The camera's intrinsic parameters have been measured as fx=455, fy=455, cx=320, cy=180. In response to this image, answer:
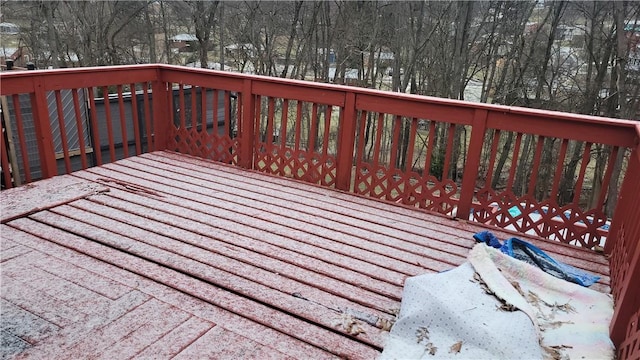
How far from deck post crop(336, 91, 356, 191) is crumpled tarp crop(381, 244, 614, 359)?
1.57 metres

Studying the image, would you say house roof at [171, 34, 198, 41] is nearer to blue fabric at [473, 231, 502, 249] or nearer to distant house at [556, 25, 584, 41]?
distant house at [556, 25, 584, 41]

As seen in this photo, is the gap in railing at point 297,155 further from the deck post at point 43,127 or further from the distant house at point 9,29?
the distant house at point 9,29

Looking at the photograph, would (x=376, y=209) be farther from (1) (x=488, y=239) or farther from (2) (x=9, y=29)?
(2) (x=9, y=29)

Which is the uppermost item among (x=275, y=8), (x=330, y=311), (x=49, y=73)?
(x=275, y=8)

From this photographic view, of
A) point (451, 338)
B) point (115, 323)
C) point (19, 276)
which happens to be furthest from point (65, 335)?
point (451, 338)

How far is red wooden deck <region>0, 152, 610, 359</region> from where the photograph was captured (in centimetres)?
209

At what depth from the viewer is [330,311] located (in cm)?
234

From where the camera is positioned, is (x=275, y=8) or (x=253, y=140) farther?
(x=275, y=8)

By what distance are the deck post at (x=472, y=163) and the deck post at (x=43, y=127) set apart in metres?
3.44

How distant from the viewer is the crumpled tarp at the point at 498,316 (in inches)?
81.7

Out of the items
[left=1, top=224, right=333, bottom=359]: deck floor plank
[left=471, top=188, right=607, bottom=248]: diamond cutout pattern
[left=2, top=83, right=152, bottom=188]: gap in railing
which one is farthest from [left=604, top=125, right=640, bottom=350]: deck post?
[left=2, top=83, right=152, bottom=188]: gap in railing

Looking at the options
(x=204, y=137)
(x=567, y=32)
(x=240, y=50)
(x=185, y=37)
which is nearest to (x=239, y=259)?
(x=204, y=137)

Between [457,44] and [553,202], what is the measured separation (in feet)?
38.2

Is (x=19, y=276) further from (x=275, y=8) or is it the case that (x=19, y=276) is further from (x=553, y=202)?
(x=275, y=8)
